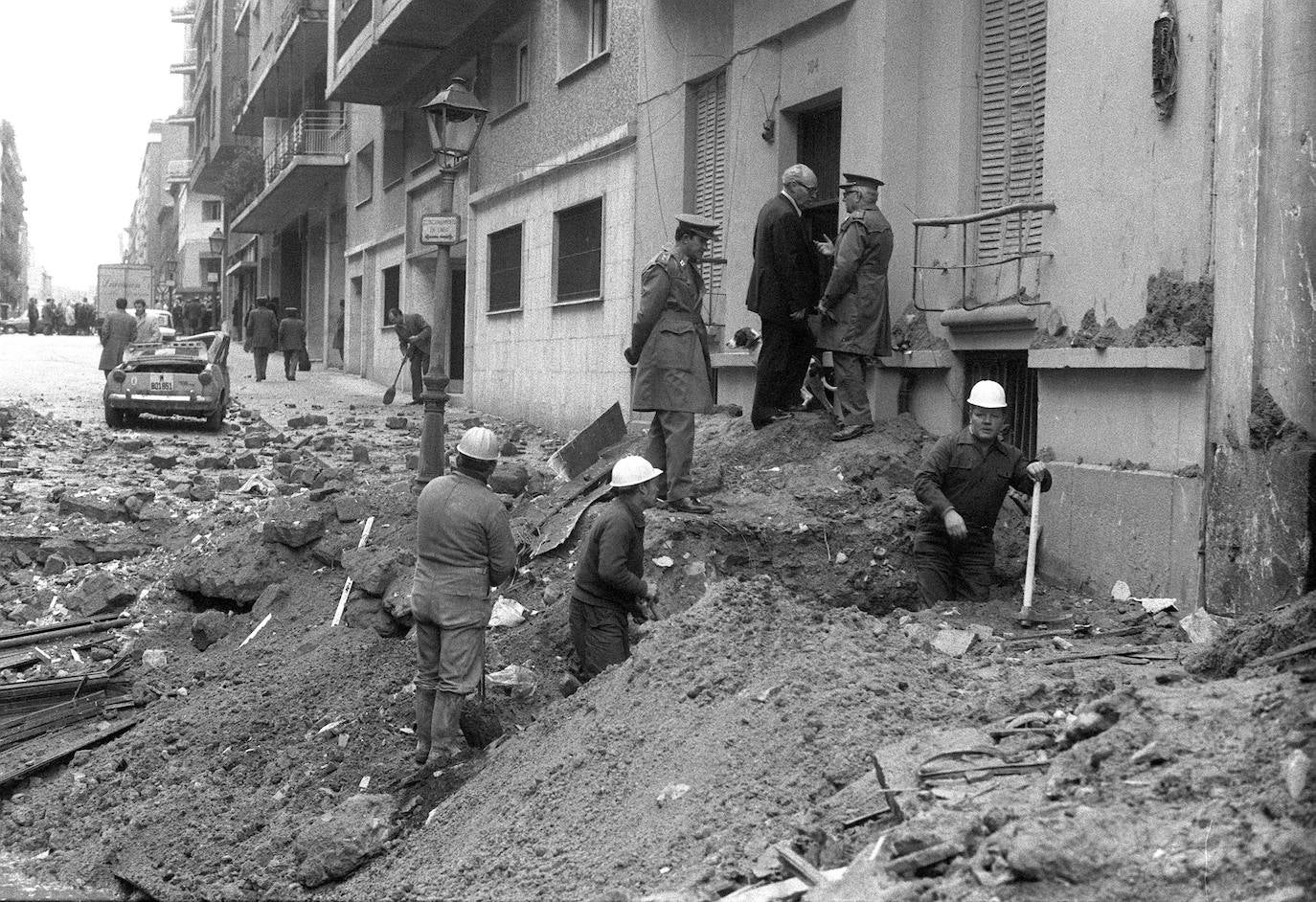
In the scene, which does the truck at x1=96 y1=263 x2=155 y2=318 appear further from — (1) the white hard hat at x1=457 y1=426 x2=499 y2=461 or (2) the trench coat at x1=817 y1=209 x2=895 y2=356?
(1) the white hard hat at x1=457 y1=426 x2=499 y2=461

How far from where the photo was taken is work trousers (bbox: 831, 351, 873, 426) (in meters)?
10.4

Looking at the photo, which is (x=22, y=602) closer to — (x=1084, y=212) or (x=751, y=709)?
(x=751, y=709)

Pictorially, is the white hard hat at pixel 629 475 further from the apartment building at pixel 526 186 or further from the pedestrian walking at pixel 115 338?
the pedestrian walking at pixel 115 338

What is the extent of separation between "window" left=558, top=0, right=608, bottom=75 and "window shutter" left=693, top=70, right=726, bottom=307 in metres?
3.33

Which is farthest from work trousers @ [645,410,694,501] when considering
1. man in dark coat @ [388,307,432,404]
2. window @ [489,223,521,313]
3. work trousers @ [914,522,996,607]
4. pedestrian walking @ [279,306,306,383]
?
pedestrian walking @ [279,306,306,383]

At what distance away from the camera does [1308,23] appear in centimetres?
691

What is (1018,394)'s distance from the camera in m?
9.59

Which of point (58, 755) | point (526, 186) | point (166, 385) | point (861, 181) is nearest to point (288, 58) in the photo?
point (166, 385)

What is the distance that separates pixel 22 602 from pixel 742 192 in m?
6.93

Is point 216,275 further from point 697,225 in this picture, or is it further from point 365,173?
point 697,225

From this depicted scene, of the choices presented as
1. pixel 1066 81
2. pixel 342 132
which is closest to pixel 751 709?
pixel 1066 81

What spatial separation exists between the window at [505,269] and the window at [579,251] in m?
1.67

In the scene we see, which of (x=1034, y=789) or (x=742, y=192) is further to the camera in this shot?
(x=742, y=192)

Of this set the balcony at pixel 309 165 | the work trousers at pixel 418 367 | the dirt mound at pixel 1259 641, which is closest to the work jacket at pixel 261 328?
the balcony at pixel 309 165
